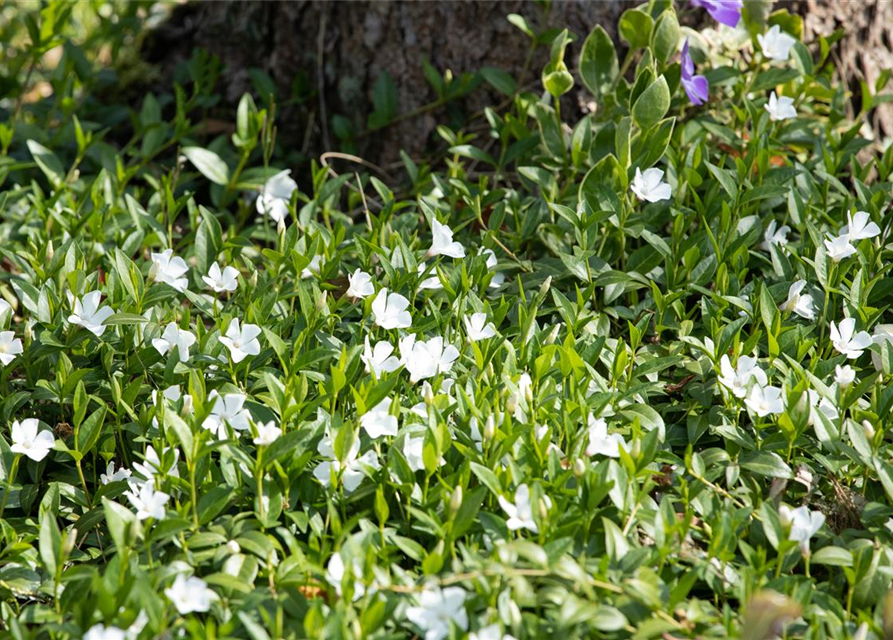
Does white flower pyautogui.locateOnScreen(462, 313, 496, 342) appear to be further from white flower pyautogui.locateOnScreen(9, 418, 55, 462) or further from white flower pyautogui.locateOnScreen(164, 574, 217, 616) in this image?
white flower pyautogui.locateOnScreen(9, 418, 55, 462)

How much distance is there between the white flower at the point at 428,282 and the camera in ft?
7.73

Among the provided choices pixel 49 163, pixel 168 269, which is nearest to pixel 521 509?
pixel 168 269

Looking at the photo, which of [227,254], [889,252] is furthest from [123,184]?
[889,252]

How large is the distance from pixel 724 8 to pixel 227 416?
175 cm

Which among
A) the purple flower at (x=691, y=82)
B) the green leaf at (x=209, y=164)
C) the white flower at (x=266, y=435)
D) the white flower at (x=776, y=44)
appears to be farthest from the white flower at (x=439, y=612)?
the white flower at (x=776, y=44)

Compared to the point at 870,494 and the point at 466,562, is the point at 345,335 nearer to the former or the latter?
the point at 466,562

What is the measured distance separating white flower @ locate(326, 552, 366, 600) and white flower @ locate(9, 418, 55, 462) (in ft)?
2.29

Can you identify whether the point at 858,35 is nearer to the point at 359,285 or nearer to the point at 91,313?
the point at 359,285

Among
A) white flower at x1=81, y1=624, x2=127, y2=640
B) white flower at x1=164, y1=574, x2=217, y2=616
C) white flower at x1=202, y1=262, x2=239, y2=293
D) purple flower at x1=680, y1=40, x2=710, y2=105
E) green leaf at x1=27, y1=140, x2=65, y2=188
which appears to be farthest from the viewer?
green leaf at x1=27, y1=140, x2=65, y2=188

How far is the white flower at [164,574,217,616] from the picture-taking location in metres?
1.59

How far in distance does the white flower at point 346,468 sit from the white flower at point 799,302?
40.9 inches

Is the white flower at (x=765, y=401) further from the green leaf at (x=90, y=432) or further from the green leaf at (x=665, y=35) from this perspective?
the green leaf at (x=90, y=432)

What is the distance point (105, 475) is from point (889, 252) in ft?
6.51

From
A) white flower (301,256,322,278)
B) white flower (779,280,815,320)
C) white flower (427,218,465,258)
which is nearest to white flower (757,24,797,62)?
white flower (779,280,815,320)
